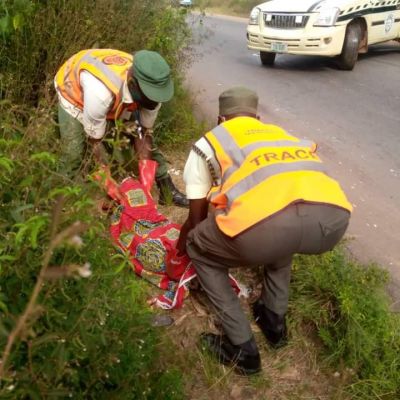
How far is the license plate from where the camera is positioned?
26.4 ft

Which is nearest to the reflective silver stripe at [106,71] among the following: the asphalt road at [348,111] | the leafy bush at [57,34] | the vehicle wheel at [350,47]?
the leafy bush at [57,34]

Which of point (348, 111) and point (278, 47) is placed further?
point (278, 47)

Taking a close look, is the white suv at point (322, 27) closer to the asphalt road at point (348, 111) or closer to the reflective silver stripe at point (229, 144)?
the asphalt road at point (348, 111)

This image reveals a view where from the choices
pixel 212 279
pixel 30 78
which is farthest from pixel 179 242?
pixel 30 78

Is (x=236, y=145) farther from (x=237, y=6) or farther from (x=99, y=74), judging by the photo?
(x=237, y=6)

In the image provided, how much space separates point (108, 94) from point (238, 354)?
5.83 ft

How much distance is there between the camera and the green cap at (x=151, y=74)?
118 inches

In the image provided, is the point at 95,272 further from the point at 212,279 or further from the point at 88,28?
the point at 88,28

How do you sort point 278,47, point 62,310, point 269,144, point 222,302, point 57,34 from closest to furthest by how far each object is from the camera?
point 62,310, point 269,144, point 222,302, point 57,34, point 278,47

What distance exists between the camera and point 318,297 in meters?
2.77

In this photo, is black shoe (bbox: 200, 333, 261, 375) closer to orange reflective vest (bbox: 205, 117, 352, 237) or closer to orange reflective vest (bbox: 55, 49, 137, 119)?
orange reflective vest (bbox: 205, 117, 352, 237)

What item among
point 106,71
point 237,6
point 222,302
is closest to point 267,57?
point 106,71

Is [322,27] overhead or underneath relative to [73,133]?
underneath

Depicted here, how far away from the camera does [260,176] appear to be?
2.18 meters
